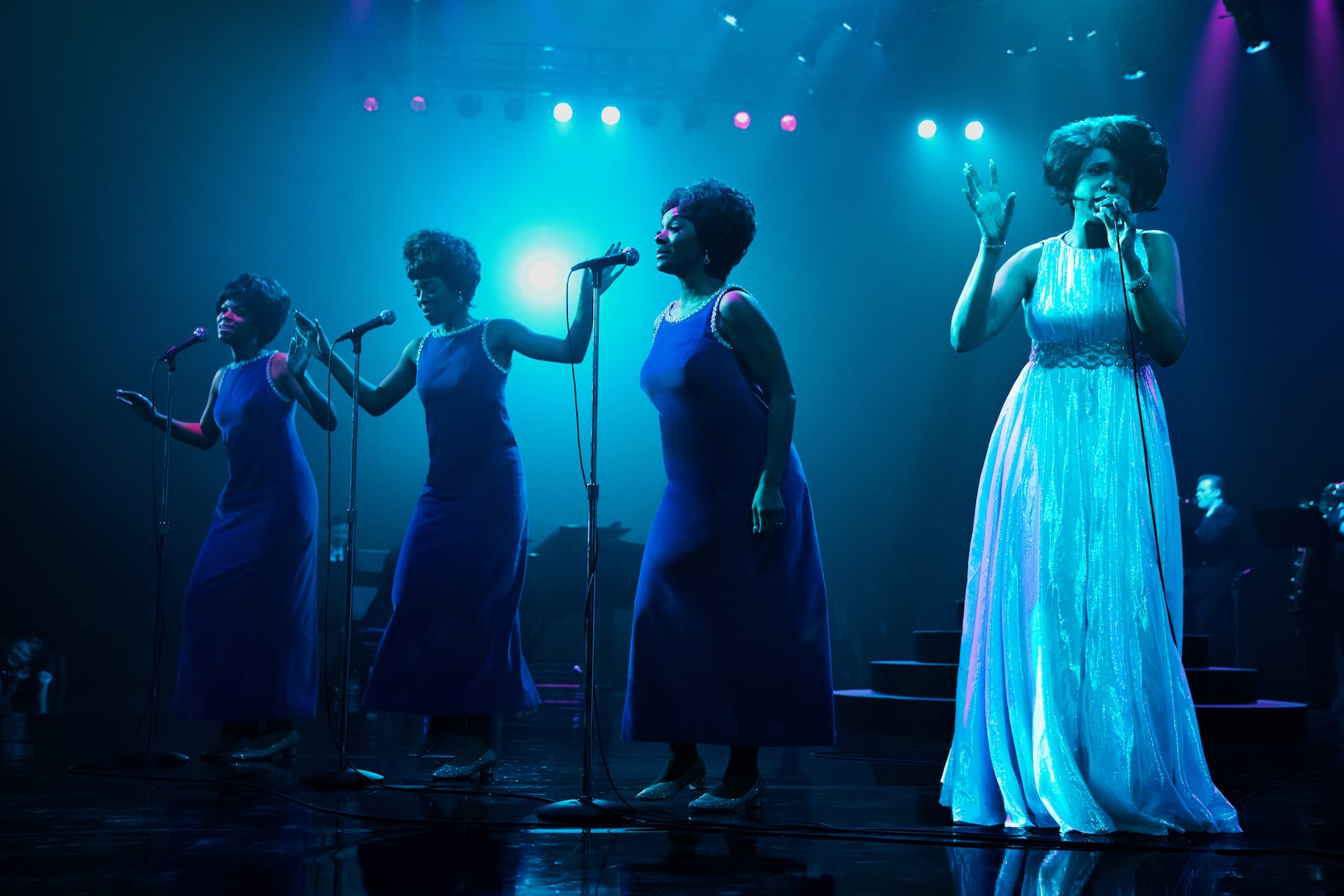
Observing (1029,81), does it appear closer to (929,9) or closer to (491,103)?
(929,9)

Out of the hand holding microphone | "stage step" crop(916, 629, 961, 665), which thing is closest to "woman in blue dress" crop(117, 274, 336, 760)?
the hand holding microphone

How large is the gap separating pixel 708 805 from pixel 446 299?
2.10m

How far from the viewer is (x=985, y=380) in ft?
40.3

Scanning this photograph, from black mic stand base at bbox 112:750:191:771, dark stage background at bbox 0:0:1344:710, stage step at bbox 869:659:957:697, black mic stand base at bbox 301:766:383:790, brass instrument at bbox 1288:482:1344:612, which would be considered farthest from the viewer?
dark stage background at bbox 0:0:1344:710

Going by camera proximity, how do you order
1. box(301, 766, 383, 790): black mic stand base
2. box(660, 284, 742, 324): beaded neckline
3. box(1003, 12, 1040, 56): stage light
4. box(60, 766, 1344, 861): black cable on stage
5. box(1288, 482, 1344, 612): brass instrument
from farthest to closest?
box(1003, 12, 1040, 56): stage light
box(1288, 482, 1344, 612): brass instrument
box(301, 766, 383, 790): black mic stand base
box(660, 284, 742, 324): beaded neckline
box(60, 766, 1344, 861): black cable on stage

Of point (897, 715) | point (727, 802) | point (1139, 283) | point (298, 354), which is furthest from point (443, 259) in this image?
point (897, 715)

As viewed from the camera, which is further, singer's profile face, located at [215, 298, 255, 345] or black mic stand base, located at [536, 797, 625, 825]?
singer's profile face, located at [215, 298, 255, 345]

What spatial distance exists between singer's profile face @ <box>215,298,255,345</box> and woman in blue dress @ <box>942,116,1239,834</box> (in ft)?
10.1

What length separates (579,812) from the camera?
2.86 m

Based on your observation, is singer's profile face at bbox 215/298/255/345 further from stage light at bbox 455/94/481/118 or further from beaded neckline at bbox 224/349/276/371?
stage light at bbox 455/94/481/118

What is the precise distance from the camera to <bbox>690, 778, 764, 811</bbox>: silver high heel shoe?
3.02m

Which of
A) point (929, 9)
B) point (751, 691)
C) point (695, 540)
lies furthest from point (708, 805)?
point (929, 9)

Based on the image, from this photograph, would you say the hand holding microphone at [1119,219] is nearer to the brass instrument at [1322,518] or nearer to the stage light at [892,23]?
the brass instrument at [1322,518]

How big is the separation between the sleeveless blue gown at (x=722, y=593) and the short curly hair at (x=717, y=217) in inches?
9.2
